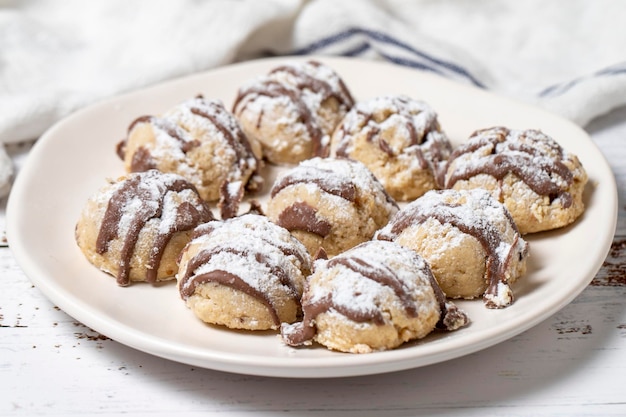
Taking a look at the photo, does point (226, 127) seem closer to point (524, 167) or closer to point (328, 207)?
point (328, 207)

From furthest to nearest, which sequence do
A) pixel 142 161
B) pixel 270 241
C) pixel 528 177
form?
pixel 142 161
pixel 528 177
pixel 270 241

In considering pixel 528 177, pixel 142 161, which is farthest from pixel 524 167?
pixel 142 161

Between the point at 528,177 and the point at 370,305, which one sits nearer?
the point at 370,305

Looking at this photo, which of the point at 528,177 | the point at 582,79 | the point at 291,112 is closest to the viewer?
the point at 528,177

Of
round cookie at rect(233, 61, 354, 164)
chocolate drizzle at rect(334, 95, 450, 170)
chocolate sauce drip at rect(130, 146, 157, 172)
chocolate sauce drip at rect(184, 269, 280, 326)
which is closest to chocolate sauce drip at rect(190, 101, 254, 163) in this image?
round cookie at rect(233, 61, 354, 164)

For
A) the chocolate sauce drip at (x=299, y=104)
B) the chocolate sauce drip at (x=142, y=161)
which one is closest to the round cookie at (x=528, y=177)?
the chocolate sauce drip at (x=299, y=104)

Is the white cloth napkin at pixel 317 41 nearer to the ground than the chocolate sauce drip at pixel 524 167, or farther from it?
nearer to the ground

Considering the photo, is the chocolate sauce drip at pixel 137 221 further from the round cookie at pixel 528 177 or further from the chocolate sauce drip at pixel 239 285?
the round cookie at pixel 528 177
